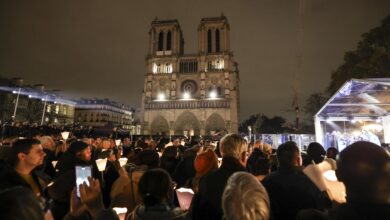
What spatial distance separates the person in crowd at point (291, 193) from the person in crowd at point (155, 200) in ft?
3.44

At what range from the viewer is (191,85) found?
5200cm

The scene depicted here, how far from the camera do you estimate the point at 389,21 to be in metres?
16.3

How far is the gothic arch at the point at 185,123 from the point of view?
1959 inches

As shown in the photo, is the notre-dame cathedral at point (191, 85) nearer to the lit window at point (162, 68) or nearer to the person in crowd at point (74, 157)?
the lit window at point (162, 68)

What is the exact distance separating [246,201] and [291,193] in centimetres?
118

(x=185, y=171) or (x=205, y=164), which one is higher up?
(x=205, y=164)

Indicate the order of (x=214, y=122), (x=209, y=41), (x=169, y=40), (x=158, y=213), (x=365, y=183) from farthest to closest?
(x=169, y=40) < (x=209, y=41) < (x=214, y=122) < (x=158, y=213) < (x=365, y=183)

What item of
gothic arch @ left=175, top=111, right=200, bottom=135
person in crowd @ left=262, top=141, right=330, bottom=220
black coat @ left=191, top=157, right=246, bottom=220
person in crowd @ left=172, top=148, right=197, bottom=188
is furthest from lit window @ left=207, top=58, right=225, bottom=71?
black coat @ left=191, top=157, right=246, bottom=220

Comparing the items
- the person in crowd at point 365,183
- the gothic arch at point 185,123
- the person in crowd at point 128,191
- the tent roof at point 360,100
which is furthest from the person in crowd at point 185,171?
the gothic arch at point 185,123

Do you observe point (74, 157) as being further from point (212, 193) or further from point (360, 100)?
point (360, 100)

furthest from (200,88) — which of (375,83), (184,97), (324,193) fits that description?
(324,193)

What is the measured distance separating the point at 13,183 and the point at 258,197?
7.23ft

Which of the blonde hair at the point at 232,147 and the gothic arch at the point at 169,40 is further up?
the gothic arch at the point at 169,40

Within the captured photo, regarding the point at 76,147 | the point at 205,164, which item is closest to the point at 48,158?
the point at 76,147
